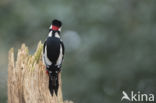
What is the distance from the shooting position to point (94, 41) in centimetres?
1275

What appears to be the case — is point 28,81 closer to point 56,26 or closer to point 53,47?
point 53,47

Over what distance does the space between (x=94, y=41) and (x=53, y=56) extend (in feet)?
19.6

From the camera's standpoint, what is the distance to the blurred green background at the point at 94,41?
12.8m

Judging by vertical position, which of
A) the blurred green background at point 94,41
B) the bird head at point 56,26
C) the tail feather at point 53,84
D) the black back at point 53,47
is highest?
the blurred green background at point 94,41

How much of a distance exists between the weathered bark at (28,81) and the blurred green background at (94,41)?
224 inches

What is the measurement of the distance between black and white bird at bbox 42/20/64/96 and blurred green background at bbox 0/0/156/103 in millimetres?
5558

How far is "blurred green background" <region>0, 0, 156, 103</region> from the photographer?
12.8 m

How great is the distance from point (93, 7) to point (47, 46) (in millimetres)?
6643

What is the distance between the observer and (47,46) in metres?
6.73

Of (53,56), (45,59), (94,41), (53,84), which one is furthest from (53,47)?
(94,41)

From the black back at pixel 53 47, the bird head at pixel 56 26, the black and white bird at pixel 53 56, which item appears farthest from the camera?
the bird head at pixel 56 26

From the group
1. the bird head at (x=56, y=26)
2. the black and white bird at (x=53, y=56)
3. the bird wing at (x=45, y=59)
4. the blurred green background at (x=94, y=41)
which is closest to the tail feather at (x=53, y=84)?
the black and white bird at (x=53, y=56)

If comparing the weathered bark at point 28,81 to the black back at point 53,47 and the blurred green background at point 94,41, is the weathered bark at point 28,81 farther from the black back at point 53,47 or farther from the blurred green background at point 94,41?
the blurred green background at point 94,41

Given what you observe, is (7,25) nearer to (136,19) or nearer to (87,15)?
(87,15)
